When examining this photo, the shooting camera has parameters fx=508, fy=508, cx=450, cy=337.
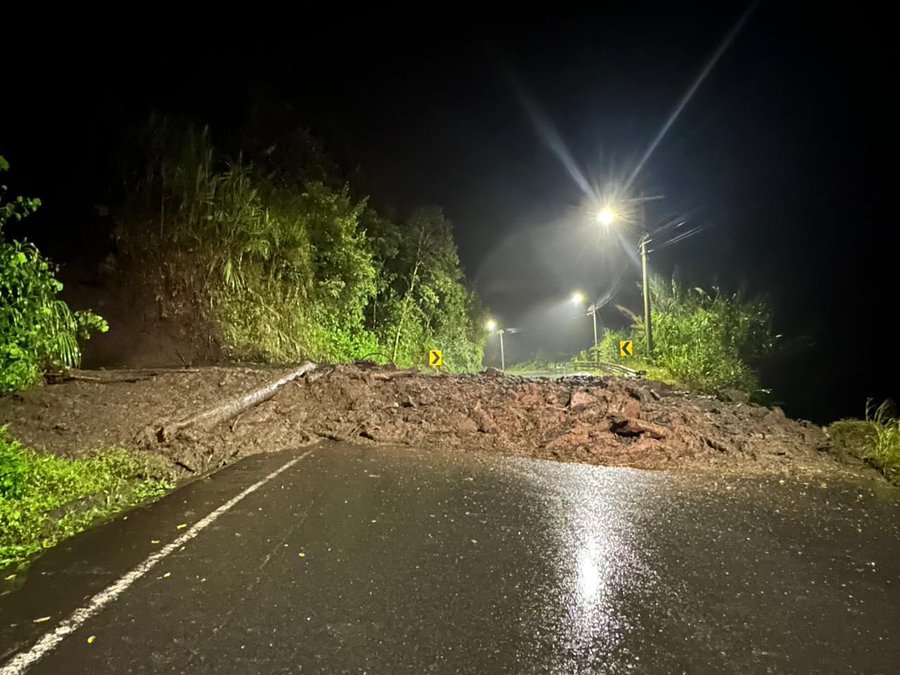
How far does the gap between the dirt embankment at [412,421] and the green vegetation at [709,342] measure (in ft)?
18.1

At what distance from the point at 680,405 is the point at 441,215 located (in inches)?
765

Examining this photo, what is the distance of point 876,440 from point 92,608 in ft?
28.5

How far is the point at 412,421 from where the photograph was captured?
8750 millimetres

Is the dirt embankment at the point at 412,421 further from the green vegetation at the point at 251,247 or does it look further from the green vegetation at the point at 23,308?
the green vegetation at the point at 251,247

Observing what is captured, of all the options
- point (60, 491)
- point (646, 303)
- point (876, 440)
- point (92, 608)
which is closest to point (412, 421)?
point (60, 491)

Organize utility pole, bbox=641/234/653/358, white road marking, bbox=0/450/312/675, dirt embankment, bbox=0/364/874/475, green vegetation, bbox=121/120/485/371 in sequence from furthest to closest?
utility pole, bbox=641/234/653/358 → green vegetation, bbox=121/120/485/371 → dirt embankment, bbox=0/364/874/475 → white road marking, bbox=0/450/312/675

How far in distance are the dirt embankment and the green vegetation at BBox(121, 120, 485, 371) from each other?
11.4 ft

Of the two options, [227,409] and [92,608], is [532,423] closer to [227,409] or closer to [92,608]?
[227,409]

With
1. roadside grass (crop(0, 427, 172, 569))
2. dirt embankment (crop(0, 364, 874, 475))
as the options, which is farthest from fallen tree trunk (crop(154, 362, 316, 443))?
roadside grass (crop(0, 427, 172, 569))

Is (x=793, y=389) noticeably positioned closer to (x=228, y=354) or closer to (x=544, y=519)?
(x=544, y=519)

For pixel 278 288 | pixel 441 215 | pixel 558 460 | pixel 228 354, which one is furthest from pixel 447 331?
pixel 558 460

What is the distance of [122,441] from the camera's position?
6754 mm

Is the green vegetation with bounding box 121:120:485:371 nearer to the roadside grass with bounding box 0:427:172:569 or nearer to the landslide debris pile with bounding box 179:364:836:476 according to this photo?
the landslide debris pile with bounding box 179:364:836:476

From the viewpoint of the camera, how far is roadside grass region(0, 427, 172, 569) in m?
4.21
